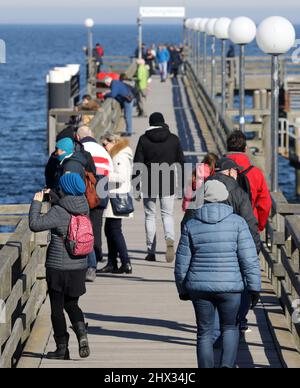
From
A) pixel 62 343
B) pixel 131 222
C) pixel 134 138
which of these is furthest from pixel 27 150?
pixel 62 343

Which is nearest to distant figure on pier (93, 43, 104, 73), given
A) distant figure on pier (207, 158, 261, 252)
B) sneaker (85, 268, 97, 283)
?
sneaker (85, 268, 97, 283)

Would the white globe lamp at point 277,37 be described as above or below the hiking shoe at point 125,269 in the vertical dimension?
above

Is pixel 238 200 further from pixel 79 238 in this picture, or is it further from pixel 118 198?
pixel 118 198

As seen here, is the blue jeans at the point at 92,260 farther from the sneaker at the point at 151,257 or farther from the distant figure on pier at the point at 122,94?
the distant figure on pier at the point at 122,94

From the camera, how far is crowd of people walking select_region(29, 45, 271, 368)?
8219 millimetres

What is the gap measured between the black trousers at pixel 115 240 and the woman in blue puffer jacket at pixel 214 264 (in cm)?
466

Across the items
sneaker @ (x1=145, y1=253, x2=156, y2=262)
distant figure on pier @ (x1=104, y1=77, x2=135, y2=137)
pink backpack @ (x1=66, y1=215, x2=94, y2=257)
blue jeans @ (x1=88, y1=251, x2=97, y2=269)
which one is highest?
distant figure on pier @ (x1=104, y1=77, x2=135, y2=137)

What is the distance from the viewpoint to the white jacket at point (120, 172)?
13.0 meters

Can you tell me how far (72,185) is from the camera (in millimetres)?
9297

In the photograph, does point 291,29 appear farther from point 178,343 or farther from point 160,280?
point 178,343

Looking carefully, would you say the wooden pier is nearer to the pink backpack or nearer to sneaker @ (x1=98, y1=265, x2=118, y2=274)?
sneaker @ (x1=98, y1=265, x2=118, y2=274)

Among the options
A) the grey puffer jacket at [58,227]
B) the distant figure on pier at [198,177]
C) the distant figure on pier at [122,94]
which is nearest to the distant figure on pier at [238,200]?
the distant figure on pier at [198,177]

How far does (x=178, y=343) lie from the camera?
10.2m

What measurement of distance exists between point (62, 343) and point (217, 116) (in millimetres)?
16717
